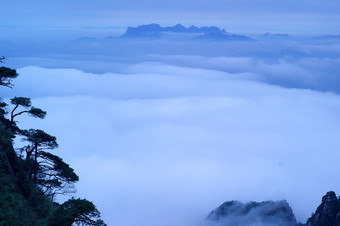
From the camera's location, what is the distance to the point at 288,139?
18562 cm

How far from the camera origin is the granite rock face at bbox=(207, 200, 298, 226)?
52.7 m

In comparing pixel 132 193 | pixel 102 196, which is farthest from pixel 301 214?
pixel 102 196

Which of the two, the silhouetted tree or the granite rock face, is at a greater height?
→ the granite rock face

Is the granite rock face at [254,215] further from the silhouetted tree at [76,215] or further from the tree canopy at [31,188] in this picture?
the silhouetted tree at [76,215]

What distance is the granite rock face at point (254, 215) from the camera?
2074 inches

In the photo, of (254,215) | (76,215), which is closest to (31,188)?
(76,215)

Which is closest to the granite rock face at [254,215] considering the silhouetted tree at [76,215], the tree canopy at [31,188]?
the tree canopy at [31,188]

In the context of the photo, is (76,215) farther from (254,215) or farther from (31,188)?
(254,215)

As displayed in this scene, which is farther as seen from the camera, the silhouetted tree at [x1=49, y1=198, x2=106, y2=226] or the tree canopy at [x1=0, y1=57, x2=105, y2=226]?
the tree canopy at [x1=0, y1=57, x2=105, y2=226]

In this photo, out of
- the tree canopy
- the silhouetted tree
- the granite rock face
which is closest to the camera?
the silhouetted tree

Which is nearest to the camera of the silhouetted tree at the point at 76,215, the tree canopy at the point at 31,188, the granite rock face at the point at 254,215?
the silhouetted tree at the point at 76,215

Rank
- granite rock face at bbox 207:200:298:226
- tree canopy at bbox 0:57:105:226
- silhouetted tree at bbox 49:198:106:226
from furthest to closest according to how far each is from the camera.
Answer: granite rock face at bbox 207:200:298:226 < tree canopy at bbox 0:57:105:226 < silhouetted tree at bbox 49:198:106:226

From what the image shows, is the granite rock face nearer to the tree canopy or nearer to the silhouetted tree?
the tree canopy

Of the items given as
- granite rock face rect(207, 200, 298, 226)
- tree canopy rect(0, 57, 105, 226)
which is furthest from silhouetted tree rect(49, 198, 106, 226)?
granite rock face rect(207, 200, 298, 226)
